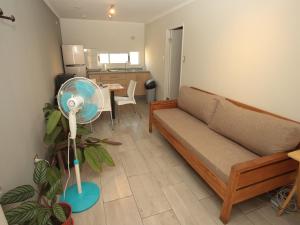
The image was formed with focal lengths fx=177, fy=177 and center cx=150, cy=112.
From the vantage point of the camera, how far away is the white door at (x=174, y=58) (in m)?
4.08

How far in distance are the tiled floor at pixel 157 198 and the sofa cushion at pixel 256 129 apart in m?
0.60

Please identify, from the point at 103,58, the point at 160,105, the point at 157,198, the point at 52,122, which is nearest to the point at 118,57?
the point at 103,58

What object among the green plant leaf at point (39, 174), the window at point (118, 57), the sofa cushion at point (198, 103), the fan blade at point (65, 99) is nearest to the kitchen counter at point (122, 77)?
the window at point (118, 57)

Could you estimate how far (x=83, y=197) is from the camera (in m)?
1.74

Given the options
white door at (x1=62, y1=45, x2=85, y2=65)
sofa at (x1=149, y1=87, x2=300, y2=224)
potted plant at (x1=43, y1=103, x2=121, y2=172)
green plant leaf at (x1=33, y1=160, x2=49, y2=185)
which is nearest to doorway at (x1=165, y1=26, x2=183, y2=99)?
sofa at (x1=149, y1=87, x2=300, y2=224)

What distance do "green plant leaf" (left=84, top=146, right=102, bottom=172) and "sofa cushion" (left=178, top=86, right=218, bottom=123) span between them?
150cm

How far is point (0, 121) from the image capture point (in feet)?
3.83

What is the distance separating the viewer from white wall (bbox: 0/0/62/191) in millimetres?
1242

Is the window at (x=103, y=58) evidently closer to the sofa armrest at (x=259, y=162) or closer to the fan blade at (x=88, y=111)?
the fan blade at (x=88, y=111)

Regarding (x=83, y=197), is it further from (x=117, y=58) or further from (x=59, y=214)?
(x=117, y=58)

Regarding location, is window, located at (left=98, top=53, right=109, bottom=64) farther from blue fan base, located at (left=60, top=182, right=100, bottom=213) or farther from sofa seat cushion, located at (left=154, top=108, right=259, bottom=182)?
blue fan base, located at (left=60, top=182, right=100, bottom=213)

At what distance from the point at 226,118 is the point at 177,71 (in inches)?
103

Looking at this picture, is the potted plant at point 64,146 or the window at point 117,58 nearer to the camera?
the potted plant at point 64,146

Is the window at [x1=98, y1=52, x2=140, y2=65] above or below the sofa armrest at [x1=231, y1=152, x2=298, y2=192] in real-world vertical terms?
above
